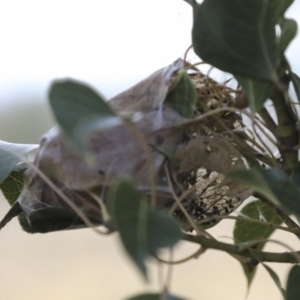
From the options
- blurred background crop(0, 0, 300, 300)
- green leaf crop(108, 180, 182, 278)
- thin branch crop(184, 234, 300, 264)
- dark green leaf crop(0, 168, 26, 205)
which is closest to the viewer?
green leaf crop(108, 180, 182, 278)

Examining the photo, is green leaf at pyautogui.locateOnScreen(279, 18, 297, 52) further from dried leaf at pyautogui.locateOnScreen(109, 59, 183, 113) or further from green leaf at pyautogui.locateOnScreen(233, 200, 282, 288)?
green leaf at pyautogui.locateOnScreen(233, 200, 282, 288)

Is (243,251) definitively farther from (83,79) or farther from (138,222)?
(83,79)

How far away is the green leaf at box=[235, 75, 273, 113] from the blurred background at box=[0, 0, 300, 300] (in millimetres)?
627

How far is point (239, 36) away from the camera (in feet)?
0.98

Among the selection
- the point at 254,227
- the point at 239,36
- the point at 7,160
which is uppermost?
the point at 239,36

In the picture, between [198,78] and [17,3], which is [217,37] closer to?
[198,78]

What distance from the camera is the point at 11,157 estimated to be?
42cm

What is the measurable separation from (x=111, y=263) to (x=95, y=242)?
0.06 meters

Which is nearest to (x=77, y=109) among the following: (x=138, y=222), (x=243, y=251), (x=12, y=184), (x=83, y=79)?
(x=138, y=222)

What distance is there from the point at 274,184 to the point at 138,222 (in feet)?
0.33

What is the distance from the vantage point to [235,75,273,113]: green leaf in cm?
31

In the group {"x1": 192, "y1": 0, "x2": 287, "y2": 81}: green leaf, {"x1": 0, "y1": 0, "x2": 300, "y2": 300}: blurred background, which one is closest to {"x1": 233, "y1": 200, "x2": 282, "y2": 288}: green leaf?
{"x1": 192, "y1": 0, "x2": 287, "y2": 81}: green leaf

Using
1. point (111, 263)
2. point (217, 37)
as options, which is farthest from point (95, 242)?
point (217, 37)

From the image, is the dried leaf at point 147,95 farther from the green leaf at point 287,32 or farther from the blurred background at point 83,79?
the blurred background at point 83,79
